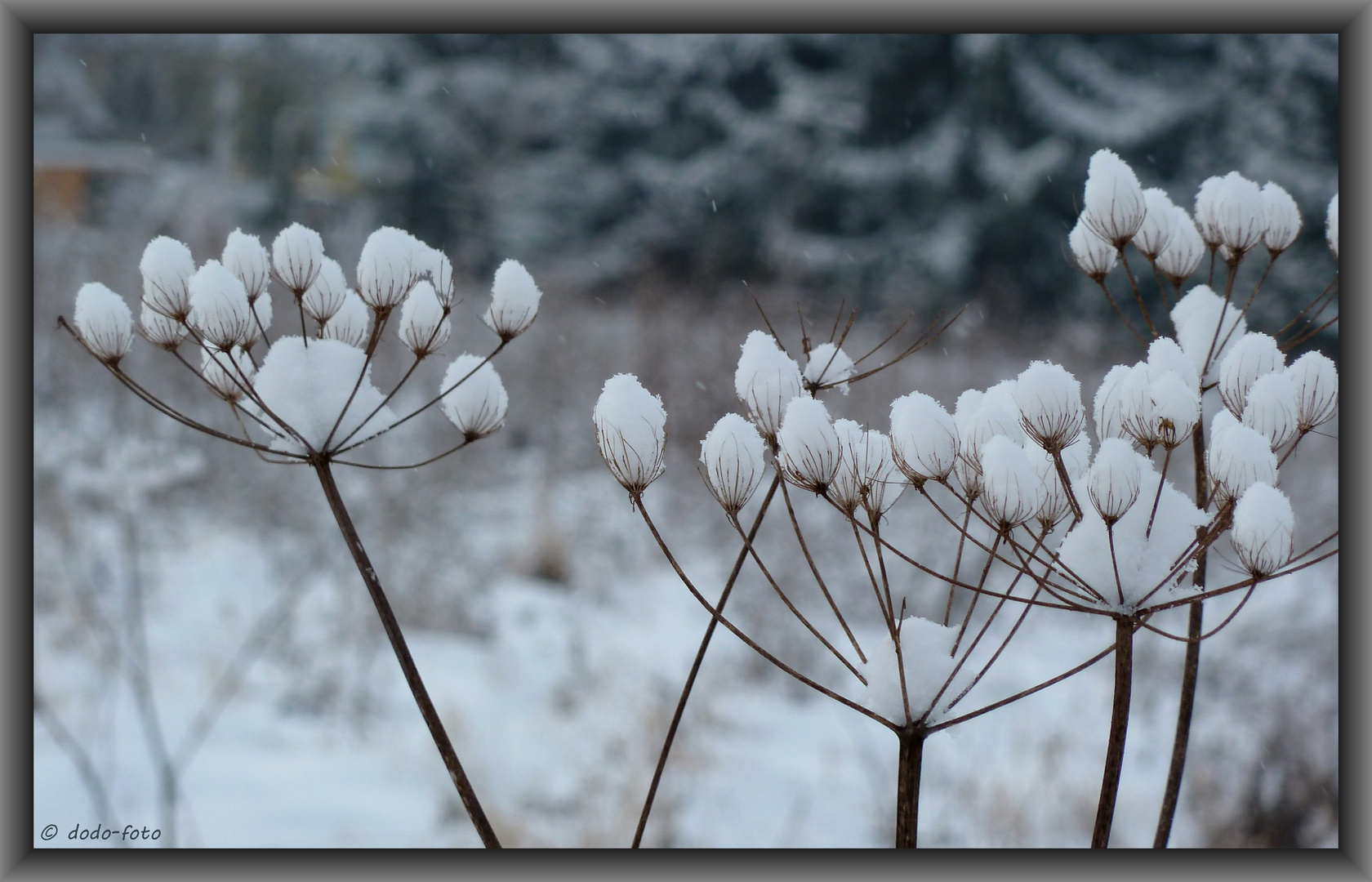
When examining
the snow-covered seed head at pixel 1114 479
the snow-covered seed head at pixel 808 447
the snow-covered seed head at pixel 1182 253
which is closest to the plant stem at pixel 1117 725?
the snow-covered seed head at pixel 1114 479

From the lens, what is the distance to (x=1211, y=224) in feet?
2.29

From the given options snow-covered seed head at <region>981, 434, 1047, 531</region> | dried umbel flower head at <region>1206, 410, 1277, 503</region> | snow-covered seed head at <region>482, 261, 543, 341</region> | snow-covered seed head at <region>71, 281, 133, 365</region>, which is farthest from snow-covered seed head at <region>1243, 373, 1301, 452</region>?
snow-covered seed head at <region>71, 281, 133, 365</region>

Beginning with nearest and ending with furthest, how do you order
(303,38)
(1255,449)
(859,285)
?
(1255,449) → (303,38) → (859,285)

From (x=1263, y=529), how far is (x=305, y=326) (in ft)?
1.69

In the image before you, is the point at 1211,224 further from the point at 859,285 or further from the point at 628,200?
the point at 628,200

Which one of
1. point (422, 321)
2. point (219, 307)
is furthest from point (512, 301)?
point (219, 307)

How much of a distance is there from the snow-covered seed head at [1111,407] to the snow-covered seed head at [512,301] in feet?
1.07

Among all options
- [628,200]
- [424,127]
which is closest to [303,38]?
[424,127]

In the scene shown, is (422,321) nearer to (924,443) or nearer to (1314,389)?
(924,443)

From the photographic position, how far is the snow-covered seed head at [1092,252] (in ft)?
2.22

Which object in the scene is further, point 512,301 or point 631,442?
point 512,301

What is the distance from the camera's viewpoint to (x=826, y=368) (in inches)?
24.7

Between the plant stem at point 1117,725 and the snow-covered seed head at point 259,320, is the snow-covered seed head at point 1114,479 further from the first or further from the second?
the snow-covered seed head at point 259,320

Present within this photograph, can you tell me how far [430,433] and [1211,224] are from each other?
5.44 metres
